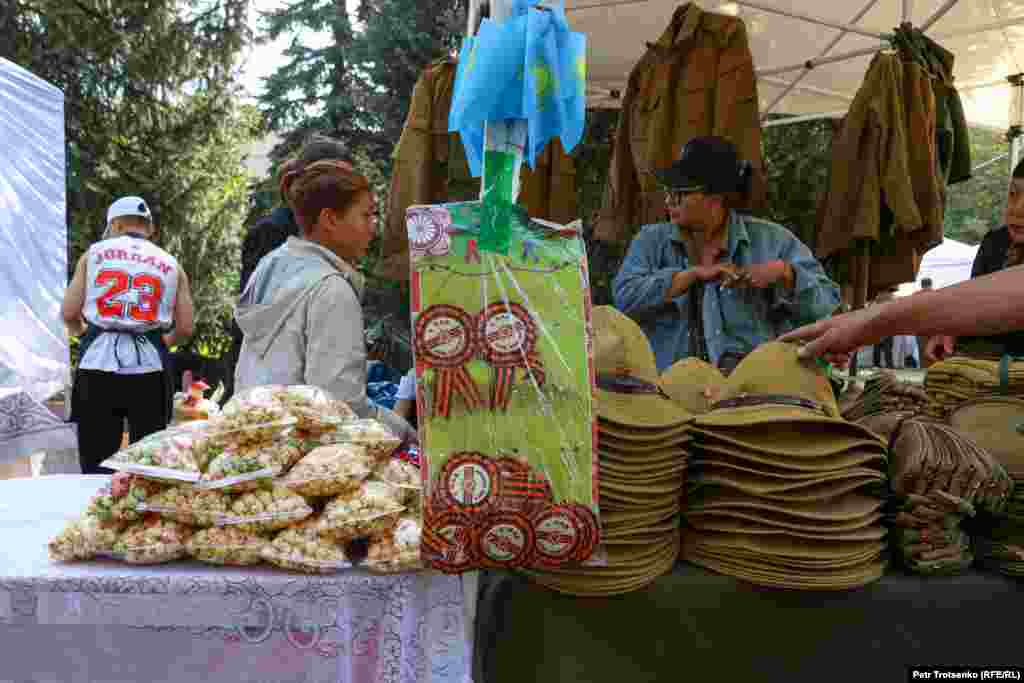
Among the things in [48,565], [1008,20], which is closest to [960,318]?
[48,565]

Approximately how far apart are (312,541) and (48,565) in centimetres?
52

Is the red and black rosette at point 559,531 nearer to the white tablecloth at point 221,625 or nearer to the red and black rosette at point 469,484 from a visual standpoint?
the red and black rosette at point 469,484

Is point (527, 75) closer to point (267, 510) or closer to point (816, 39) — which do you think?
point (267, 510)

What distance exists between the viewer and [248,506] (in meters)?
1.54

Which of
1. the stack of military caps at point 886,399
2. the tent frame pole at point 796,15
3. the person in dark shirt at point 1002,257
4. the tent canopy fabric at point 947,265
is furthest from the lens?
the tent canopy fabric at point 947,265

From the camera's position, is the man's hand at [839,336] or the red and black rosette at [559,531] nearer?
the red and black rosette at [559,531]

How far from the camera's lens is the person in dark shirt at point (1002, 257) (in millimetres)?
2811

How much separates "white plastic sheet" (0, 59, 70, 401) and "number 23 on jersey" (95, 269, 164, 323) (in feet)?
8.71

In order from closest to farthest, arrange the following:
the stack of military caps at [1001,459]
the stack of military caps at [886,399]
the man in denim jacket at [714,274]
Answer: the stack of military caps at [1001,459], the stack of military caps at [886,399], the man in denim jacket at [714,274]

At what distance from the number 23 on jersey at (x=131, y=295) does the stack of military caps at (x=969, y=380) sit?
3351 mm

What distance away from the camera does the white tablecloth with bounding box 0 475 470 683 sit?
1514 millimetres

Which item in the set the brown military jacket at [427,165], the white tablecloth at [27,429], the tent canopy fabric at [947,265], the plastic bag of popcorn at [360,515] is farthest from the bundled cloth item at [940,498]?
the tent canopy fabric at [947,265]

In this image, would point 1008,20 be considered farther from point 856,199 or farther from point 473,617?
point 473,617

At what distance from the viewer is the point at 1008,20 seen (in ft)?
16.7
